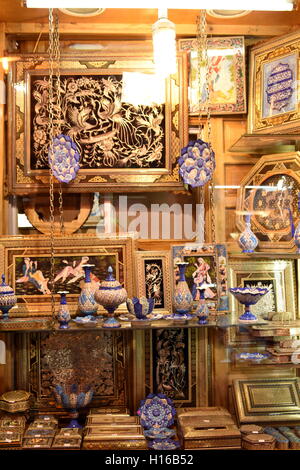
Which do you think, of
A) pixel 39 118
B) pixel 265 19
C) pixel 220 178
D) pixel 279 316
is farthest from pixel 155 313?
pixel 265 19

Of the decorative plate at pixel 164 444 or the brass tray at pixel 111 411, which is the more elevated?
the brass tray at pixel 111 411

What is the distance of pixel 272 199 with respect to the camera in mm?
3012

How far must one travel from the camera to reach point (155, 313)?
9.61 ft

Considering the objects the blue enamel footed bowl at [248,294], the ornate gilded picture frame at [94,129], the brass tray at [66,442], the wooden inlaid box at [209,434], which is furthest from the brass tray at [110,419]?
the ornate gilded picture frame at [94,129]

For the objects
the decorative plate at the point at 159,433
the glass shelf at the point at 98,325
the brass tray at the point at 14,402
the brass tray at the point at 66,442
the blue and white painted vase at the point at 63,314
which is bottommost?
the decorative plate at the point at 159,433

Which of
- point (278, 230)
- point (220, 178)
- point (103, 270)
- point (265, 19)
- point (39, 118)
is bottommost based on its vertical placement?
point (103, 270)

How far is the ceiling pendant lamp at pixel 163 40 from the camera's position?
110 inches

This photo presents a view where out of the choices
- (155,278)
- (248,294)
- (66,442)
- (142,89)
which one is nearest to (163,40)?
(142,89)

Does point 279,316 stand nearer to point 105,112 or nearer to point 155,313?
point 155,313

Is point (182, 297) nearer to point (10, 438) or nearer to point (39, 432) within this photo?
point (39, 432)

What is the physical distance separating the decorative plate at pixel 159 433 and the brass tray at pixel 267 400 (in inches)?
16.1

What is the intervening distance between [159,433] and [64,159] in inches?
61.5

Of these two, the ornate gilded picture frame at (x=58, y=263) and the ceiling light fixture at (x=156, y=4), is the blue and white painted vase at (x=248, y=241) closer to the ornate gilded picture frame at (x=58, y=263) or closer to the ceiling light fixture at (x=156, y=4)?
the ornate gilded picture frame at (x=58, y=263)
